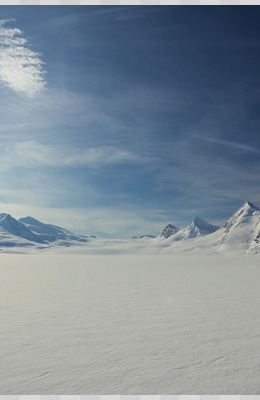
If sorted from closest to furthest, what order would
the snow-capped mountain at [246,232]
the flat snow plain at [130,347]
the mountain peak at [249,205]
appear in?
the flat snow plain at [130,347], the snow-capped mountain at [246,232], the mountain peak at [249,205]

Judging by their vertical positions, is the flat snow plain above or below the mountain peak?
below

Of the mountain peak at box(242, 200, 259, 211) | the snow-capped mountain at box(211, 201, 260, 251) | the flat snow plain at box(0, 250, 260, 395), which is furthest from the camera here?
the mountain peak at box(242, 200, 259, 211)

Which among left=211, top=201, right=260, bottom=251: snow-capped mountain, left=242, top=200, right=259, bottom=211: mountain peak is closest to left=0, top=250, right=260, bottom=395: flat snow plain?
left=211, top=201, right=260, bottom=251: snow-capped mountain

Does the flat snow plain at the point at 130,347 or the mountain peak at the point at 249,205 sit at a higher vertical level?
the mountain peak at the point at 249,205

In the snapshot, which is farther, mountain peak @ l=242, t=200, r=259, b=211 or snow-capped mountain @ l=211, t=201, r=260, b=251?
mountain peak @ l=242, t=200, r=259, b=211

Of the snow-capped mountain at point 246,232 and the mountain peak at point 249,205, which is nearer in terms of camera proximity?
the snow-capped mountain at point 246,232

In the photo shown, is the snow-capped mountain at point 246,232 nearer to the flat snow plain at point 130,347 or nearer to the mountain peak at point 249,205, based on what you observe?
the mountain peak at point 249,205

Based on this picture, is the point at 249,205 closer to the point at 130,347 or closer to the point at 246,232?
the point at 246,232

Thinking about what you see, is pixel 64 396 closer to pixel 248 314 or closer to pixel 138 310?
pixel 138 310

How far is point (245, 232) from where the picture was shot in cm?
13375

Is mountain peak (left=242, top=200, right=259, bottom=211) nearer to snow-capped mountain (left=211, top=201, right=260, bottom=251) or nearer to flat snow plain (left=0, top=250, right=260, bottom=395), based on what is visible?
snow-capped mountain (left=211, top=201, right=260, bottom=251)

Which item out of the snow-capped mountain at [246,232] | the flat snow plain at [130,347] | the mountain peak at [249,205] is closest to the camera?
the flat snow plain at [130,347]

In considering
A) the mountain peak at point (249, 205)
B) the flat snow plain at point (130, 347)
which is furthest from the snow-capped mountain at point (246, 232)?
the flat snow plain at point (130, 347)

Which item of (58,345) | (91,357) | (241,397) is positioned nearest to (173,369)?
(241,397)
